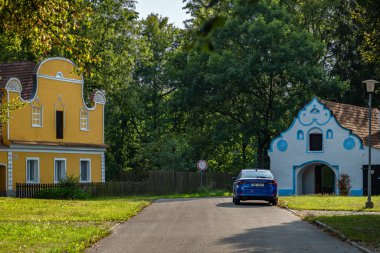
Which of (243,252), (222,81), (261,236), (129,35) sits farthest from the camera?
(129,35)

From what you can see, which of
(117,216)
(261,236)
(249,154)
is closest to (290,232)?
(261,236)

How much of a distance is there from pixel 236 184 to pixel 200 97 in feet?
79.4

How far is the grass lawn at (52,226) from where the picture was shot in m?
14.6

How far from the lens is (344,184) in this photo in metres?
47.0

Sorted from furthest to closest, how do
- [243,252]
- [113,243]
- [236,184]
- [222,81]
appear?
[222,81], [236,184], [113,243], [243,252]

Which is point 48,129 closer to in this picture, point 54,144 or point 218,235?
point 54,144

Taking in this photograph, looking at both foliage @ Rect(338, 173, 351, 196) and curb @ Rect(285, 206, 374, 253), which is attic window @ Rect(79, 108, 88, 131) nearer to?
foliage @ Rect(338, 173, 351, 196)

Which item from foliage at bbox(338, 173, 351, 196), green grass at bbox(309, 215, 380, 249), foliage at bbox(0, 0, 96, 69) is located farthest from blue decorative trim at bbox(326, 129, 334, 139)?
foliage at bbox(0, 0, 96, 69)

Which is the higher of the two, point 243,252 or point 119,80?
point 119,80

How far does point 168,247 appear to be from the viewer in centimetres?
1435

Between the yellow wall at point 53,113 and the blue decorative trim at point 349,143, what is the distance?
16756 mm

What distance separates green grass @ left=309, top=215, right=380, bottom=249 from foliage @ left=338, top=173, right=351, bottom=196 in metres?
25.1

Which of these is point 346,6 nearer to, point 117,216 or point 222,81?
point 222,81

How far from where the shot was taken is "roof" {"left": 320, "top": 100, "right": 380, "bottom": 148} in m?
50.4
